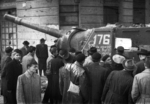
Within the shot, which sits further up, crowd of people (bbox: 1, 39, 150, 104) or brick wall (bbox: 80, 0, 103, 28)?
brick wall (bbox: 80, 0, 103, 28)

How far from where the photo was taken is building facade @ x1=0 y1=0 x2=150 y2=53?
16.3 metres

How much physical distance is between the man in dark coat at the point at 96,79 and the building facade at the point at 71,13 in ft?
33.7

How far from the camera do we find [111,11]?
677 inches

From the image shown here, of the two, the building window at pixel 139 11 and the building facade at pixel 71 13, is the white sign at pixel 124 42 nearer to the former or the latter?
the building facade at pixel 71 13

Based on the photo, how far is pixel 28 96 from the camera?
5.57m

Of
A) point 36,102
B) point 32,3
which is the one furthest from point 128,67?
point 32,3

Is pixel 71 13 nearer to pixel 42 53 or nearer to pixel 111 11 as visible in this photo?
pixel 111 11

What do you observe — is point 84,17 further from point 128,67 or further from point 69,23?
point 128,67

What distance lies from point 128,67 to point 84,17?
11314 millimetres

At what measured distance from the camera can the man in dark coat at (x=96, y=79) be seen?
6000 mm

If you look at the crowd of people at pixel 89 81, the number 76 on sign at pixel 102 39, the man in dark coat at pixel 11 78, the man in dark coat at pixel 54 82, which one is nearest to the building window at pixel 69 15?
the number 76 on sign at pixel 102 39

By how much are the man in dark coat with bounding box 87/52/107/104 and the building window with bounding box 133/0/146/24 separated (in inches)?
499

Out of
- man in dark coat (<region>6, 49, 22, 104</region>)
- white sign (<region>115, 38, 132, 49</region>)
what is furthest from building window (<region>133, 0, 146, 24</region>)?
man in dark coat (<region>6, 49, 22, 104</region>)

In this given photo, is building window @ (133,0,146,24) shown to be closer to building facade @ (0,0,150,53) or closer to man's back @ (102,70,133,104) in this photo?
building facade @ (0,0,150,53)
